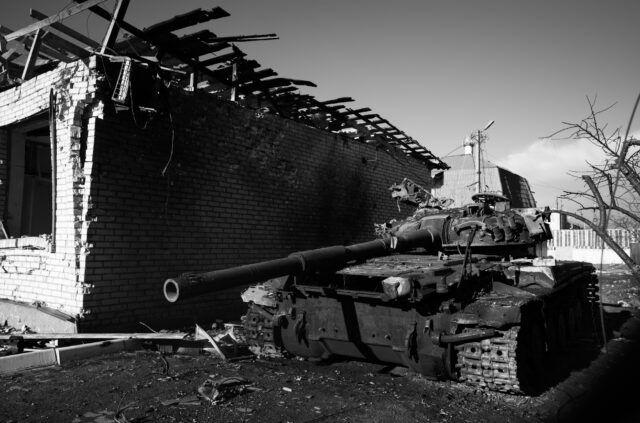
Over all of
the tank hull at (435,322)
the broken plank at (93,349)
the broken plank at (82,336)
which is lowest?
the broken plank at (93,349)

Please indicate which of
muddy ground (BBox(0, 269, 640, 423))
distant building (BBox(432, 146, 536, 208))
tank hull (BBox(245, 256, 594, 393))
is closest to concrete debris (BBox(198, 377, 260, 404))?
muddy ground (BBox(0, 269, 640, 423))

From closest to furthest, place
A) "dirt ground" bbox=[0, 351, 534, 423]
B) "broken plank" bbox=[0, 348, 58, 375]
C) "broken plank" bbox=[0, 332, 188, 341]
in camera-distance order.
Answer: "dirt ground" bbox=[0, 351, 534, 423] → "broken plank" bbox=[0, 348, 58, 375] → "broken plank" bbox=[0, 332, 188, 341]

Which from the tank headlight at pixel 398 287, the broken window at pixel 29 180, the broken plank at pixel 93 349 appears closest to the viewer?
the tank headlight at pixel 398 287

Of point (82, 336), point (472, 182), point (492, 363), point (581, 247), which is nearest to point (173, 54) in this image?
point (82, 336)

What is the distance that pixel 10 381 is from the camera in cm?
447

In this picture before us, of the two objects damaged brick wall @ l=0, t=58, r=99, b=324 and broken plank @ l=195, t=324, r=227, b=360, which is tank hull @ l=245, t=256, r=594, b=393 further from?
damaged brick wall @ l=0, t=58, r=99, b=324

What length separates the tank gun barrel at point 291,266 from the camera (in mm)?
3336

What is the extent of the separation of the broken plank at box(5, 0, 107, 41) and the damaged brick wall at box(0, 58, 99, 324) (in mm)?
757

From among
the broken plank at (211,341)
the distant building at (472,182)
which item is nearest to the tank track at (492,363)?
the broken plank at (211,341)

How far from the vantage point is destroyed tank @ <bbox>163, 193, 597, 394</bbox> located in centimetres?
421

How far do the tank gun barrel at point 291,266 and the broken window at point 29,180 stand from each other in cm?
513

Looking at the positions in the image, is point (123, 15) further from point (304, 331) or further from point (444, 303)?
point (444, 303)

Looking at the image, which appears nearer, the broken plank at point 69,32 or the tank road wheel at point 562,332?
the tank road wheel at point 562,332

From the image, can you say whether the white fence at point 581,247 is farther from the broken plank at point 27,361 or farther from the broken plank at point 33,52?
the broken plank at point 33,52
